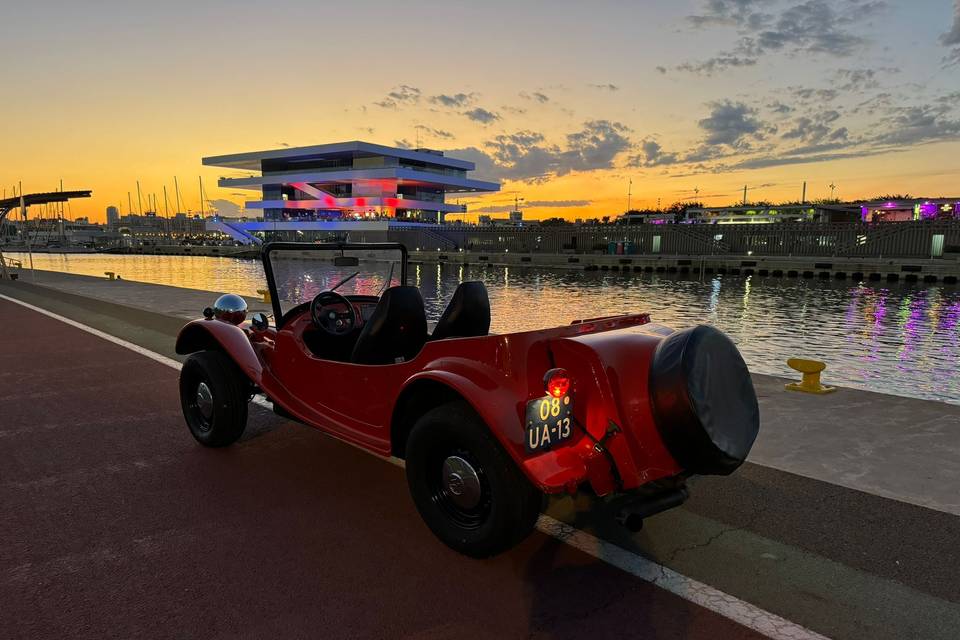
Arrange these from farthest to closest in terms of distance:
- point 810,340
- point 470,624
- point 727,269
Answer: point 727,269 < point 810,340 < point 470,624

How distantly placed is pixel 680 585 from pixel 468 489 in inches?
42.8

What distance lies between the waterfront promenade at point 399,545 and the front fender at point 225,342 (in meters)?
0.70

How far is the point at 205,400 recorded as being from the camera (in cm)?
459

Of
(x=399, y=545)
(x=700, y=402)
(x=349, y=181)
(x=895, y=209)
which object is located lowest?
(x=399, y=545)

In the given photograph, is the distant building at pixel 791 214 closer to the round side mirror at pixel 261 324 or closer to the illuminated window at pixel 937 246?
the illuminated window at pixel 937 246

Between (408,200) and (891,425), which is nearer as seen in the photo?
(891,425)

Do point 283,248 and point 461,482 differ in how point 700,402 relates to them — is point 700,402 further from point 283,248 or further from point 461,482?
point 283,248

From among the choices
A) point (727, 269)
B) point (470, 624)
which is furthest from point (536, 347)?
point (727, 269)

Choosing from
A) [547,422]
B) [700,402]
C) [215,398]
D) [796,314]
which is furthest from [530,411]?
[796,314]

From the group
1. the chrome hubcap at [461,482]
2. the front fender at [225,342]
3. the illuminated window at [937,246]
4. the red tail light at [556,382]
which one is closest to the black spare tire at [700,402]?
the red tail light at [556,382]

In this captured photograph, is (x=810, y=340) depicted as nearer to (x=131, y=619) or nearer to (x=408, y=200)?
(x=131, y=619)

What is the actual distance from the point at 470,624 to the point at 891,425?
14.2ft

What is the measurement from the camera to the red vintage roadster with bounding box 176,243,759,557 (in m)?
2.57

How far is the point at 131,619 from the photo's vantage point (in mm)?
2449
